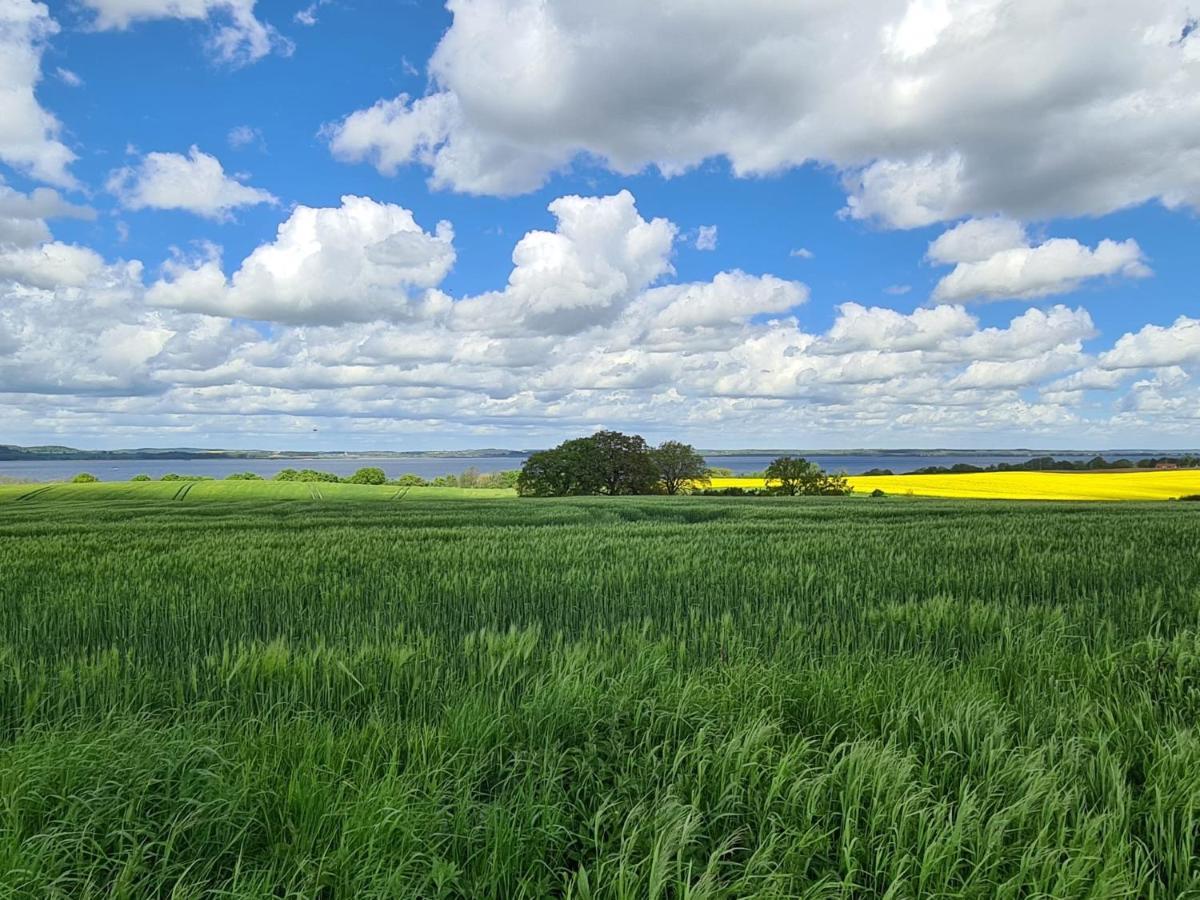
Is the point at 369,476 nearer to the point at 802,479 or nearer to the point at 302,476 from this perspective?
the point at 302,476

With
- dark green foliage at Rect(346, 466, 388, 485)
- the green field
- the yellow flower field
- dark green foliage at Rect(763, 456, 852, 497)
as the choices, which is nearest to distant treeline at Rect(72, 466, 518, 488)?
dark green foliage at Rect(346, 466, 388, 485)

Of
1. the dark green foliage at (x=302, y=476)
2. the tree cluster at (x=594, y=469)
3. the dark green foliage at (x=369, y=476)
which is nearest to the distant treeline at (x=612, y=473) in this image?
the tree cluster at (x=594, y=469)

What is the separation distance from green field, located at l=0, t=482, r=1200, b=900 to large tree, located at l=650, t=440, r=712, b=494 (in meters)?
68.1

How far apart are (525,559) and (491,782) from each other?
7182 mm

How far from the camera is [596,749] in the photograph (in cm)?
341

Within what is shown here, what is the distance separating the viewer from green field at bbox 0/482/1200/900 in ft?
8.07

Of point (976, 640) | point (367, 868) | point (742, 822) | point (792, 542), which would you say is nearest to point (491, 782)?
point (367, 868)

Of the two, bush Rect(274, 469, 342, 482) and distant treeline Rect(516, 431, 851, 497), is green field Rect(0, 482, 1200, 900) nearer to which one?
distant treeline Rect(516, 431, 851, 497)

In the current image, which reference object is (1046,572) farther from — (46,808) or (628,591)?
(46,808)

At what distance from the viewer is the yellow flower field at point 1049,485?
57.0 metres

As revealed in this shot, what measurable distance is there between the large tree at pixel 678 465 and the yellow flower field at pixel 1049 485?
27.8 feet

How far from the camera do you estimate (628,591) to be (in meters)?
8.27

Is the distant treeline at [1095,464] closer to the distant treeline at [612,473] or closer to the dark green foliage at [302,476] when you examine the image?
the distant treeline at [612,473]

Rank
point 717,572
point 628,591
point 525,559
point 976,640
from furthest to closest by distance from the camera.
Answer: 1. point 525,559
2. point 717,572
3. point 628,591
4. point 976,640
